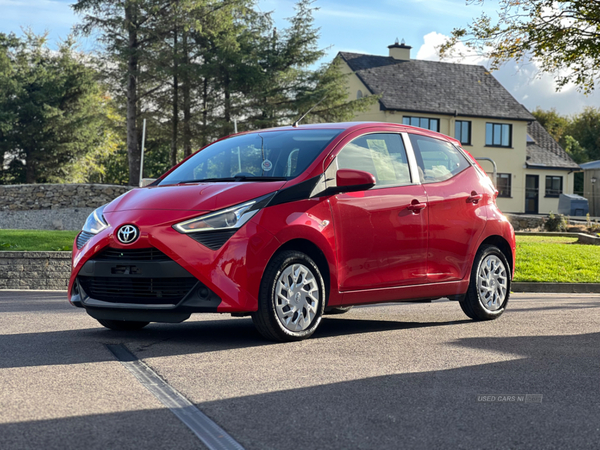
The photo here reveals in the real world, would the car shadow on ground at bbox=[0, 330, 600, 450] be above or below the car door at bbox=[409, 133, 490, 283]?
below

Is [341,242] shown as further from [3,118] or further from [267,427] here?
[3,118]

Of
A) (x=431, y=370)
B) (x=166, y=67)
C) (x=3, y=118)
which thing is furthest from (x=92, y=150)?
(x=431, y=370)

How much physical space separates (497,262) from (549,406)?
4.08 meters

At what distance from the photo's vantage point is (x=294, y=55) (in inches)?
1406

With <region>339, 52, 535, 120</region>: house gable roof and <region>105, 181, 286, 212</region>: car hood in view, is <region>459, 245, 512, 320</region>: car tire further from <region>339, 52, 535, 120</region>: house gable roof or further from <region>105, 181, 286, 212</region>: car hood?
<region>339, 52, 535, 120</region>: house gable roof

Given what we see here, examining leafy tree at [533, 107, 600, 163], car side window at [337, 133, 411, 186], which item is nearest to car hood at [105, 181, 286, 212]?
car side window at [337, 133, 411, 186]

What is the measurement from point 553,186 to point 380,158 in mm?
46246

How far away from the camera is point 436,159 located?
8023 millimetres

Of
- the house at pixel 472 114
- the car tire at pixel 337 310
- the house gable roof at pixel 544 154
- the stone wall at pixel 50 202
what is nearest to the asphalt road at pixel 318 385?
the car tire at pixel 337 310

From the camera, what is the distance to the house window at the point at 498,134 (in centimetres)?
4931

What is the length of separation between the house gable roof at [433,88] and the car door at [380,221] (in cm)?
3857

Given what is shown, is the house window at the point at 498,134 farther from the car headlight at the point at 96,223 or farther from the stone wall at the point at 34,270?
the car headlight at the point at 96,223

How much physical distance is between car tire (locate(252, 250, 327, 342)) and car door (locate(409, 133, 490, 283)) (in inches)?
59.1

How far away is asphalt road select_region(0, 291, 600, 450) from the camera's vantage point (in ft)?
12.5
